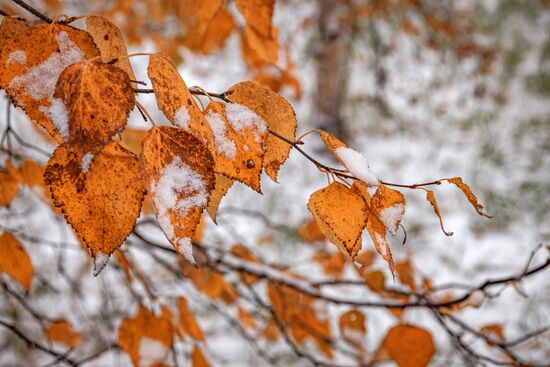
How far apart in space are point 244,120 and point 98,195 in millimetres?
104

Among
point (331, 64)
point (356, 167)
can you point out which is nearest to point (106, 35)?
point (356, 167)

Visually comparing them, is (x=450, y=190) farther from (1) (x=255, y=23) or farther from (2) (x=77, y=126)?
(2) (x=77, y=126)

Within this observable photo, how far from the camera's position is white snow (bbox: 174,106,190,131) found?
0.27 metres

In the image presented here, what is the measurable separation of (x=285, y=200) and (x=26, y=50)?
87.6 inches

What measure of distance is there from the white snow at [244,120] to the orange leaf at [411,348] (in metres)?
0.37

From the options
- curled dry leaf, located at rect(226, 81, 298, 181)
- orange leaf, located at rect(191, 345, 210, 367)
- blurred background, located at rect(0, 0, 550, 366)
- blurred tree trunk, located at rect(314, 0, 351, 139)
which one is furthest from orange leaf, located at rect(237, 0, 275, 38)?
blurred tree trunk, located at rect(314, 0, 351, 139)

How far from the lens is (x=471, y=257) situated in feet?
7.34

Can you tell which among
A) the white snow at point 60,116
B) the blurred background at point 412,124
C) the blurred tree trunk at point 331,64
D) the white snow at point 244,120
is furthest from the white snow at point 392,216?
the blurred tree trunk at point 331,64

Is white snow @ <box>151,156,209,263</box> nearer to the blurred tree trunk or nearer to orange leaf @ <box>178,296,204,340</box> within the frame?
orange leaf @ <box>178,296,204,340</box>

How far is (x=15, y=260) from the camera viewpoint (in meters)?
0.53

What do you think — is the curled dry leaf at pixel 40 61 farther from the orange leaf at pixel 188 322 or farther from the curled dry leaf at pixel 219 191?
the orange leaf at pixel 188 322

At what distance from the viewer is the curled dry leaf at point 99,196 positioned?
10.6 inches

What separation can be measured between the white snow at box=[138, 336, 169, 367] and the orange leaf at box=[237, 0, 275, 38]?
399 mm

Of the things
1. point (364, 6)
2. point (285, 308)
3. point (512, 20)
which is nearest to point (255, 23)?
point (285, 308)
